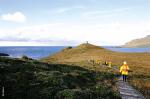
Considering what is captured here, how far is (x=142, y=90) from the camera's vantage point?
29.9 m

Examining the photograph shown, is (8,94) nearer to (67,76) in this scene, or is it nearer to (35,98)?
(35,98)

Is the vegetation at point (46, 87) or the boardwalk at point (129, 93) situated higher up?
the vegetation at point (46, 87)

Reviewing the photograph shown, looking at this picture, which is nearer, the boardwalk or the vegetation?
the vegetation

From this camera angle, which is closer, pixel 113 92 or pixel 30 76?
pixel 113 92

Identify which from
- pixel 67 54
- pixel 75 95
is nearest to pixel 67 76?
pixel 75 95

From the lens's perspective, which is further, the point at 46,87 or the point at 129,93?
the point at 129,93

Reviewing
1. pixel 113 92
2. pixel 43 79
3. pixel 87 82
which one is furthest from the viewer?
pixel 87 82

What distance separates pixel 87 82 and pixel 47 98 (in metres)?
9.82

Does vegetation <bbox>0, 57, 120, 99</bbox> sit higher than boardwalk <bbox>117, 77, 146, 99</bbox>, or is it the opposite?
vegetation <bbox>0, 57, 120, 99</bbox>

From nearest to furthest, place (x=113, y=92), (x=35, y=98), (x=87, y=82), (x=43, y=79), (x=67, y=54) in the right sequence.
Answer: (x=35, y=98)
(x=113, y=92)
(x=43, y=79)
(x=87, y=82)
(x=67, y=54)

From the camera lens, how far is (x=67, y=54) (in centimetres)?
9506

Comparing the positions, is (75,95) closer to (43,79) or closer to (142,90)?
(43,79)

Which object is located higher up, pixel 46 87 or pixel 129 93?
pixel 46 87

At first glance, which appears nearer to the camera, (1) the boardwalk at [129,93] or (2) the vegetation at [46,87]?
(2) the vegetation at [46,87]
